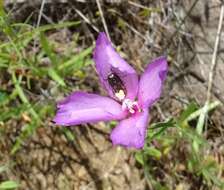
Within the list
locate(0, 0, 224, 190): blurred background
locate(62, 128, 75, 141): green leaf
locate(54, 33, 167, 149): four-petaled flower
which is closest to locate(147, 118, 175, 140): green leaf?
locate(54, 33, 167, 149): four-petaled flower

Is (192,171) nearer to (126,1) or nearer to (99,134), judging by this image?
(99,134)

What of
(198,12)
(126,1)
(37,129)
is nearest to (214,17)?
(198,12)

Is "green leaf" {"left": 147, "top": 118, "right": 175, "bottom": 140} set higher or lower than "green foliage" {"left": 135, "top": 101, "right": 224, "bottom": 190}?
higher

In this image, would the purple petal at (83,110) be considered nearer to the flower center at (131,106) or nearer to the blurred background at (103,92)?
the flower center at (131,106)

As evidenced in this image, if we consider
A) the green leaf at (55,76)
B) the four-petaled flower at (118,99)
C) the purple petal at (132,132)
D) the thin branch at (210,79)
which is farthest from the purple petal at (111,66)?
the thin branch at (210,79)

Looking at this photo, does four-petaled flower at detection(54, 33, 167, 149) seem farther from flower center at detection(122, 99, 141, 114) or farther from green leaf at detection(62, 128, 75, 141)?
green leaf at detection(62, 128, 75, 141)

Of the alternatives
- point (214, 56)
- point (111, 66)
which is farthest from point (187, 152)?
point (111, 66)
